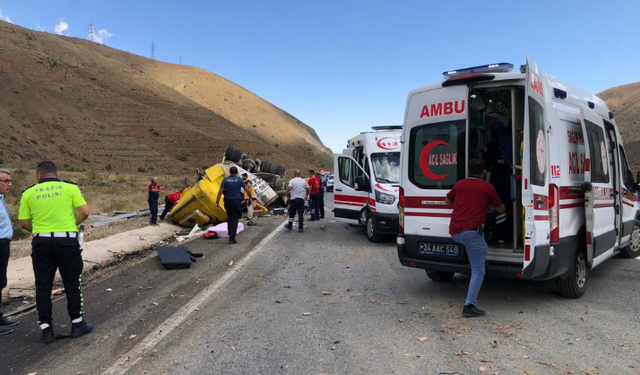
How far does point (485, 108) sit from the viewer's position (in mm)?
6676

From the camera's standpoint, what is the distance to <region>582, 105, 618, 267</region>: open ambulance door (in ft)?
19.5

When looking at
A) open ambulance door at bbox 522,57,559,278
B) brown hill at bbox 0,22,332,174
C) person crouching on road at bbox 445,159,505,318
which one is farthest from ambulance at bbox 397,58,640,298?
brown hill at bbox 0,22,332,174

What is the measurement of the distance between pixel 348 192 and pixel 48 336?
8.71 metres

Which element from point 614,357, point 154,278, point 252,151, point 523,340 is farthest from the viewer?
point 252,151

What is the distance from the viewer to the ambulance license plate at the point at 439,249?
19.4ft

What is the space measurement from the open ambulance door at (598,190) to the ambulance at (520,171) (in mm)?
15

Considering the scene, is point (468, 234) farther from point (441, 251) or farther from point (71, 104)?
point (71, 104)

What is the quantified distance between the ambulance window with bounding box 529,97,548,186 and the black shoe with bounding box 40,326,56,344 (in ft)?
17.3

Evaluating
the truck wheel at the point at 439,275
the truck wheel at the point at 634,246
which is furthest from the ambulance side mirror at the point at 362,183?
the truck wheel at the point at 634,246

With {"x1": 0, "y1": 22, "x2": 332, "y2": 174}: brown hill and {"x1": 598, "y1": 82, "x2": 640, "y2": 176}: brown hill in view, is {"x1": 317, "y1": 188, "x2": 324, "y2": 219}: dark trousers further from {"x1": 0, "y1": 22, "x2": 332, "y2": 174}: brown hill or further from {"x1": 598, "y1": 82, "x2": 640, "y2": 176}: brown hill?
{"x1": 598, "y1": 82, "x2": 640, "y2": 176}: brown hill

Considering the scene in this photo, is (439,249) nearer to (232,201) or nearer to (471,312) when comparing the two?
(471,312)

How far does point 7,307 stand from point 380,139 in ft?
27.6

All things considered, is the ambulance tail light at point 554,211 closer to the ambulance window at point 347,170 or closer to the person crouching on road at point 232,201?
the ambulance window at point 347,170

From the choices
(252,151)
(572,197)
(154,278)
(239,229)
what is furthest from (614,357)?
(252,151)
